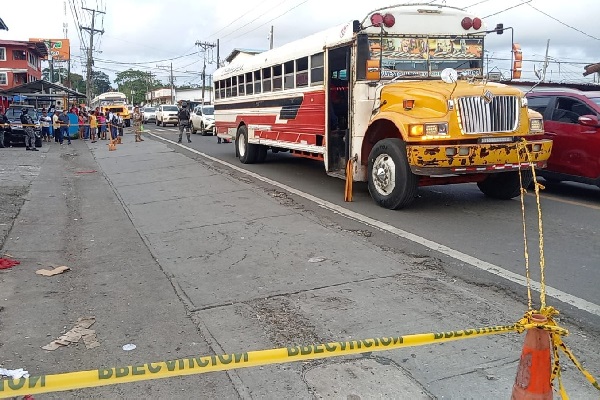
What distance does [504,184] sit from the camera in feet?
29.6

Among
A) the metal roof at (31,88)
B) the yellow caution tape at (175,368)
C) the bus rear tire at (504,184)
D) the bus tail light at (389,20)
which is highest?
the metal roof at (31,88)

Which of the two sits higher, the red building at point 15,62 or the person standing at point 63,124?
the red building at point 15,62

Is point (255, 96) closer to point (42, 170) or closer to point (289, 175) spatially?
point (289, 175)

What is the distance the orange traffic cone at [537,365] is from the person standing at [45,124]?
88.0 ft

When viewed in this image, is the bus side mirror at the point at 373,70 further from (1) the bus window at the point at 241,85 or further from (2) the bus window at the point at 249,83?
(1) the bus window at the point at 241,85

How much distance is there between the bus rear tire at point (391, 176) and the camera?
8.00 meters

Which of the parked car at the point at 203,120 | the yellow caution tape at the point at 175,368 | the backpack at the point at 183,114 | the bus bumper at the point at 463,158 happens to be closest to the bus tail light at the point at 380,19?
the bus bumper at the point at 463,158

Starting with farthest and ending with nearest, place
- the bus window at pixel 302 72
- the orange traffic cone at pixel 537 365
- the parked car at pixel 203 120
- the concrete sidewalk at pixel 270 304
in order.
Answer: the parked car at pixel 203 120
the bus window at pixel 302 72
the concrete sidewalk at pixel 270 304
the orange traffic cone at pixel 537 365

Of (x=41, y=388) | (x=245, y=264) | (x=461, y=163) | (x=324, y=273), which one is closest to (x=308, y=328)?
(x=324, y=273)

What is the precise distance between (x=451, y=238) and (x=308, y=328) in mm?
3150

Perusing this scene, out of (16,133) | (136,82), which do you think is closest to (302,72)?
(16,133)

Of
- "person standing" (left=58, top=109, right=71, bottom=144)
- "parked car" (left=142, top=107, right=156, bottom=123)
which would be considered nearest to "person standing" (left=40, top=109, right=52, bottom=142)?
"person standing" (left=58, top=109, right=71, bottom=144)

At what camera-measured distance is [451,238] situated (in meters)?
6.76

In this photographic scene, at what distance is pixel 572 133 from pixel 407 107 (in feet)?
10.7
